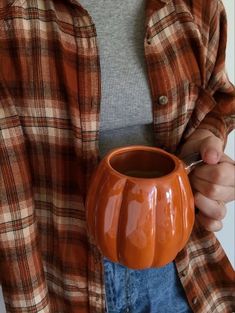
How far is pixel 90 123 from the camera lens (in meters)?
0.57

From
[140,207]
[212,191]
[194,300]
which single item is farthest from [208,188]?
[194,300]

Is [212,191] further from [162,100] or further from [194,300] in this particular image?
[194,300]

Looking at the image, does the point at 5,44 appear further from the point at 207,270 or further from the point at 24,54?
the point at 207,270

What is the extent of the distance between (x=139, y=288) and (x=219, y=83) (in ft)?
1.14

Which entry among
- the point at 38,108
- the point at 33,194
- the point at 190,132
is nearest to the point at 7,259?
the point at 33,194

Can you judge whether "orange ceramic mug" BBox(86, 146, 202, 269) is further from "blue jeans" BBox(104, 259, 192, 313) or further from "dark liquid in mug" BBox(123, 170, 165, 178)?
"blue jeans" BBox(104, 259, 192, 313)

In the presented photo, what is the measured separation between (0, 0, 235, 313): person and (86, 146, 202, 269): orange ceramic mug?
0.08m

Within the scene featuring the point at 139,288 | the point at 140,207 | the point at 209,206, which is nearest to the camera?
the point at 140,207

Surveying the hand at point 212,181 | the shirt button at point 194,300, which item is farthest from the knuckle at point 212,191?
the shirt button at point 194,300

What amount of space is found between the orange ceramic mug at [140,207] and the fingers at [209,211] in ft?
0.21

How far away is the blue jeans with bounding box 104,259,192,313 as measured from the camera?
2.11 feet

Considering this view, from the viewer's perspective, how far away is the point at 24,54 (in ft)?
1.82

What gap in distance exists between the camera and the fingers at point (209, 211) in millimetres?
537

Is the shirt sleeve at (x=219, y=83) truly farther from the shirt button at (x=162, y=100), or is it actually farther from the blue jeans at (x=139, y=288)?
the blue jeans at (x=139, y=288)
